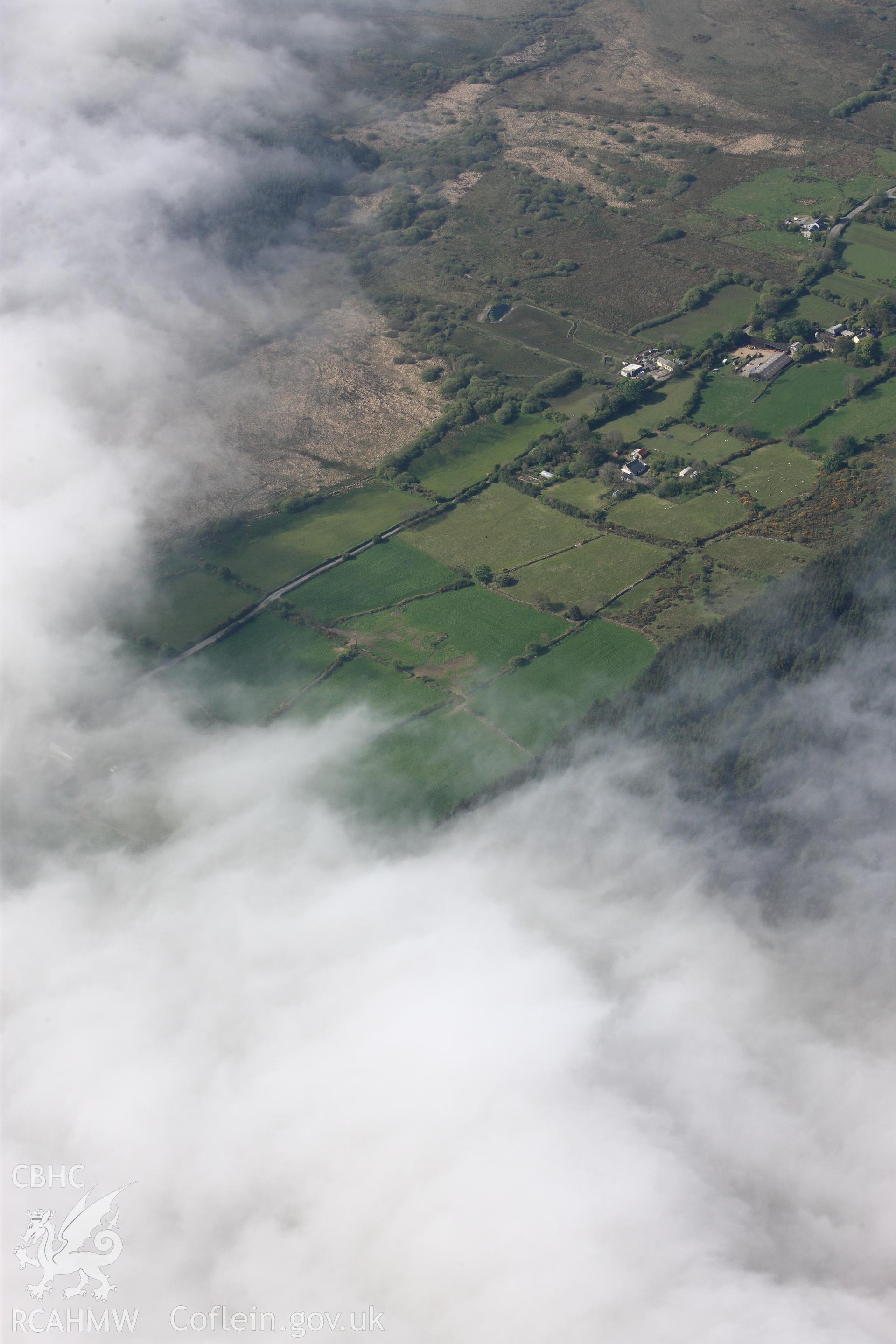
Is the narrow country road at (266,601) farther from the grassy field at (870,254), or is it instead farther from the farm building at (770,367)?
the grassy field at (870,254)

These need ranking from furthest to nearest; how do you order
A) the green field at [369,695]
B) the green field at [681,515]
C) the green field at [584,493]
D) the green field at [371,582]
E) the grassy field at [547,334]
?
1. the grassy field at [547,334]
2. the green field at [584,493]
3. the green field at [681,515]
4. the green field at [371,582]
5. the green field at [369,695]

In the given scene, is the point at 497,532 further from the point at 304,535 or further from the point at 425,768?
the point at 425,768

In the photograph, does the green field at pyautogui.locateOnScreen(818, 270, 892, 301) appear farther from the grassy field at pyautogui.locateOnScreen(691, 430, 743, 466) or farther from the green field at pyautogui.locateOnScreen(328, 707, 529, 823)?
the green field at pyautogui.locateOnScreen(328, 707, 529, 823)

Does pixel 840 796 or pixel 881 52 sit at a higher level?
pixel 881 52

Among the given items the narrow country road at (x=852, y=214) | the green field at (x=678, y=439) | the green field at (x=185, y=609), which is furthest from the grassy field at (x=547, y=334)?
the green field at (x=185, y=609)

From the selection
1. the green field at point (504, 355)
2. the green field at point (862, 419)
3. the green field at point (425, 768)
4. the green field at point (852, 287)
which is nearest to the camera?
the green field at point (425, 768)

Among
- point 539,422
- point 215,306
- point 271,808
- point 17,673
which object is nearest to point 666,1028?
point 271,808

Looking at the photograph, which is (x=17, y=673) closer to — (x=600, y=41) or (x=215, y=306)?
(x=215, y=306)

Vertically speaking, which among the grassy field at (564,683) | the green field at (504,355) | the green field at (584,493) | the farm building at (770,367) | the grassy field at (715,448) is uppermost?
the green field at (504,355)
